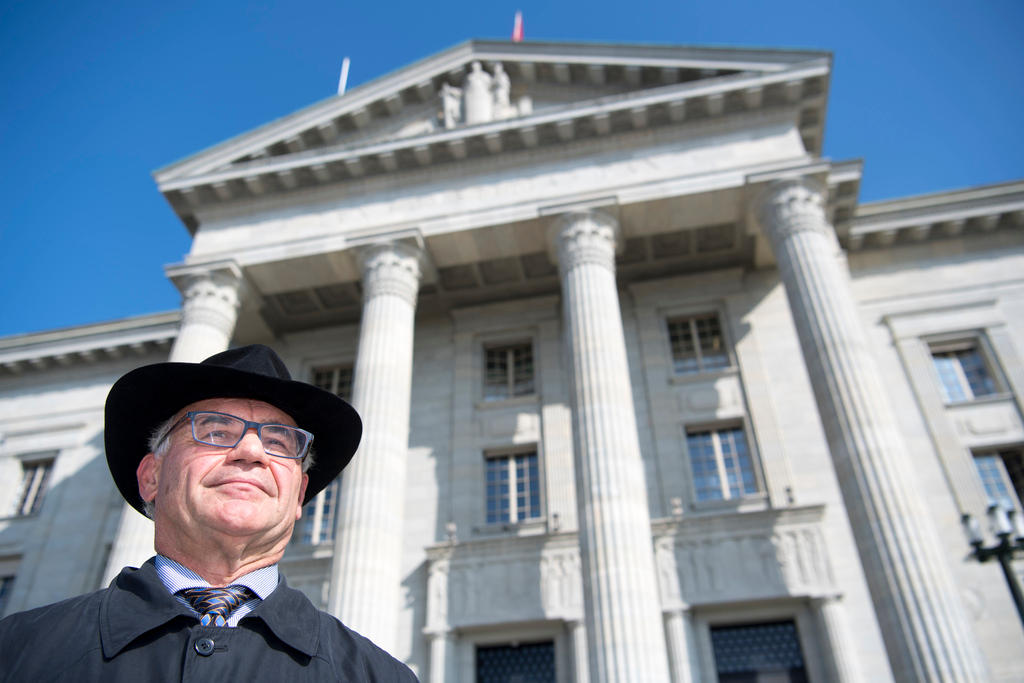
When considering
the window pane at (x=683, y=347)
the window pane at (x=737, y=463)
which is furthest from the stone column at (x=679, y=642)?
the window pane at (x=683, y=347)

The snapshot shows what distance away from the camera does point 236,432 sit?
8.90 feet

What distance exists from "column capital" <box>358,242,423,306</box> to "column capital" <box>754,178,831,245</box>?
847cm

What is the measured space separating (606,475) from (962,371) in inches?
443

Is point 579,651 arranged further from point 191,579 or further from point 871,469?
point 191,579

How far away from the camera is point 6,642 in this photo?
2107 mm

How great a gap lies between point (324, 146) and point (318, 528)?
11.0m

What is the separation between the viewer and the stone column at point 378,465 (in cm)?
1322

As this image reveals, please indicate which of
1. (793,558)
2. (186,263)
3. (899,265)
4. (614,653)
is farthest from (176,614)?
(899,265)

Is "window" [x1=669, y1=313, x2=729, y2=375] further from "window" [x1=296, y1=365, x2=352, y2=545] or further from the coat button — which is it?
the coat button

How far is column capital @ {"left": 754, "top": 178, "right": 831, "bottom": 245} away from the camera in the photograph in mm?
15680

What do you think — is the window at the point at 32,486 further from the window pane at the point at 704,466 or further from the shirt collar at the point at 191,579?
the shirt collar at the point at 191,579

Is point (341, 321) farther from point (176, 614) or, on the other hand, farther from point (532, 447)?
point (176, 614)

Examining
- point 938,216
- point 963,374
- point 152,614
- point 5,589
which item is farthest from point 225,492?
point 5,589

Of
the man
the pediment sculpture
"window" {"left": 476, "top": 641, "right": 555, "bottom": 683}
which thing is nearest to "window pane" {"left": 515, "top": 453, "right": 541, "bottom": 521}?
"window" {"left": 476, "top": 641, "right": 555, "bottom": 683}
